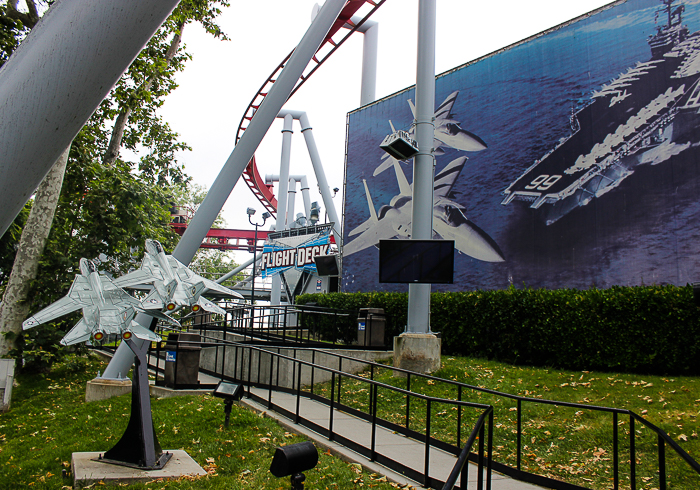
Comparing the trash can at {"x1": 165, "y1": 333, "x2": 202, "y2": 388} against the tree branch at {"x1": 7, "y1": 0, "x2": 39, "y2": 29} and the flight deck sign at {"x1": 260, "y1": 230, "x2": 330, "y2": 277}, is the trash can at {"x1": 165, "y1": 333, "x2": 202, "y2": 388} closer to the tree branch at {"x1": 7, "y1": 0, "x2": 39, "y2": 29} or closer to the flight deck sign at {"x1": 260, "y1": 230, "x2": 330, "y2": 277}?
the tree branch at {"x1": 7, "y1": 0, "x2": 39, "y2": 29}

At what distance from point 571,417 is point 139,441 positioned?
604 centimetres

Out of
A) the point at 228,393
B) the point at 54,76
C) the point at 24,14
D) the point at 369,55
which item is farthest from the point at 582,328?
the point at 369,55

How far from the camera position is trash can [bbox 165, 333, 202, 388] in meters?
10.3

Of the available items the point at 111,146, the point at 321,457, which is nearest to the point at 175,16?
the point at 111,146

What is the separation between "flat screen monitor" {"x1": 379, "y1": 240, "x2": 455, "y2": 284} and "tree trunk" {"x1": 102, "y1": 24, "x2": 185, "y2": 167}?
31.9 feet

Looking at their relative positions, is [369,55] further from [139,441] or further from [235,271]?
[235,271]

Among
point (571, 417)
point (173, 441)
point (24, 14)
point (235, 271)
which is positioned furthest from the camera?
point (235, 271)

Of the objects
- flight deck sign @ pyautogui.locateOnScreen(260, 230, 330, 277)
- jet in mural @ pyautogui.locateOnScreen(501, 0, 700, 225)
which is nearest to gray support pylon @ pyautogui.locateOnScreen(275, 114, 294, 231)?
flight deck sign @ pyautogui.locateOnScreen(260, 230, 330, 277)

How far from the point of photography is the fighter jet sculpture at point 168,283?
5.84 metres

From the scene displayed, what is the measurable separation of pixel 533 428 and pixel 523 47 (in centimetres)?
1374

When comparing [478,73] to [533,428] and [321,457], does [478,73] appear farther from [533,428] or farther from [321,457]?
[321,457]

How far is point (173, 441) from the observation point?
274 inches

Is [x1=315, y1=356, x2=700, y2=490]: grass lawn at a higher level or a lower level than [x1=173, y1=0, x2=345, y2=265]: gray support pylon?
lower

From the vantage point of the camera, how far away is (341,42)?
82.4 ft
